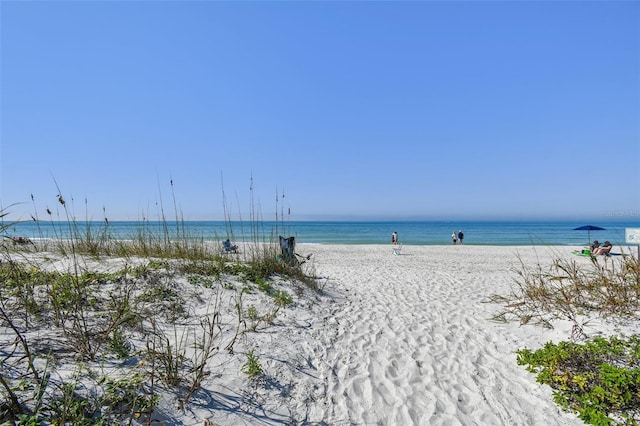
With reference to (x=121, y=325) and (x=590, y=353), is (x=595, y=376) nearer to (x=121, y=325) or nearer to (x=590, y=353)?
(x=590, y=353)

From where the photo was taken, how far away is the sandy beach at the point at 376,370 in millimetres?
2641

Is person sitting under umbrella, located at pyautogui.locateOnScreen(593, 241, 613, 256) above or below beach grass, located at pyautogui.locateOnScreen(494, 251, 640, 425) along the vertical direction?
below

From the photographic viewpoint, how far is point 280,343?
3752 millimetres

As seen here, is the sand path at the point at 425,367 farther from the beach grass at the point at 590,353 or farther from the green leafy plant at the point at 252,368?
the green leafy plant at the point at 252,368

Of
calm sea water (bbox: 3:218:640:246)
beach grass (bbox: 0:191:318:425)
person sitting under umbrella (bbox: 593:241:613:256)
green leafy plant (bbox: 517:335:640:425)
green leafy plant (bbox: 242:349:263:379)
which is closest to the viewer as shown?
beach grass (bbox: 0:191:318:425)

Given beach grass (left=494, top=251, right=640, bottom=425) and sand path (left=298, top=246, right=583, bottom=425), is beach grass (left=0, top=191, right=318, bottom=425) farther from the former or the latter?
beach grass (left=494, top=251, right=640, bottom=425)

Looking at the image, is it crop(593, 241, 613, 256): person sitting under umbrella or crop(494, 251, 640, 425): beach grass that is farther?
crop(593, 241, 613, 256): person sitting under umbrella

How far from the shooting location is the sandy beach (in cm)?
264

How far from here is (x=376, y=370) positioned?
349cm

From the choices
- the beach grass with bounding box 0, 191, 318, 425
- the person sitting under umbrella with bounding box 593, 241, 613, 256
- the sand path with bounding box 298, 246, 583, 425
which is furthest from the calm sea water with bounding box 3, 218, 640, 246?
the sand path with bounding box 298, 246, 583, 425

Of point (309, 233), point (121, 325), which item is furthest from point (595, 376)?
point (309, 233)

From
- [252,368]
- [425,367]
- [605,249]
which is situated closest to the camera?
[252,368]

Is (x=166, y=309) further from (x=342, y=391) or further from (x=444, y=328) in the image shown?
(x=444, y=328)

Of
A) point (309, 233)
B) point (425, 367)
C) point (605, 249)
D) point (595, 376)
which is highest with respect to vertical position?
point (595, 376)
